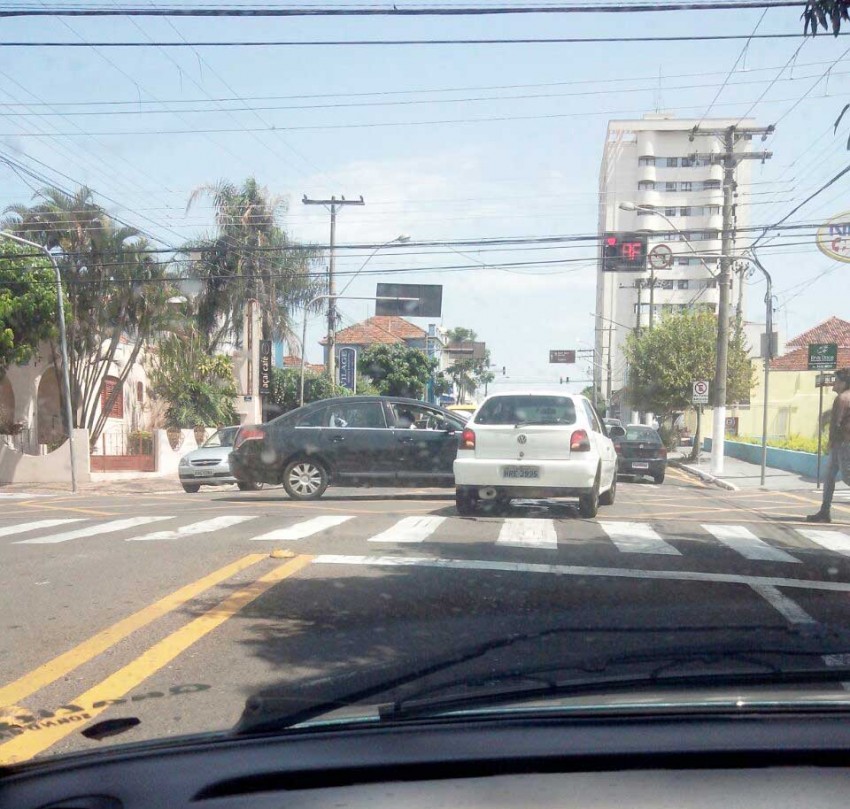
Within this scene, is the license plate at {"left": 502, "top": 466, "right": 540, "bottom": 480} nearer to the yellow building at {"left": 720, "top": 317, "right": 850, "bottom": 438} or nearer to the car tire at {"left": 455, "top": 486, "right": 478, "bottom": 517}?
the car tire at {"left": 455, "top": 486, "right": 478, "bottom": 517}

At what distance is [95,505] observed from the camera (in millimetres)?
16594

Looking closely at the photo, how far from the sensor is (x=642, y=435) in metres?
25.2

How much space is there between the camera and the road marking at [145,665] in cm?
434

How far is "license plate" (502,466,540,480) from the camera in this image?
1268 centimetres

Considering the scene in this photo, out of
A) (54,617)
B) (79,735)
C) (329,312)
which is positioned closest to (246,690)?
(79,735)

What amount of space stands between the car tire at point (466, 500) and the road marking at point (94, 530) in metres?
3.74

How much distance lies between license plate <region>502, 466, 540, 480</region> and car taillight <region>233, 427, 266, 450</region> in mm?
4622

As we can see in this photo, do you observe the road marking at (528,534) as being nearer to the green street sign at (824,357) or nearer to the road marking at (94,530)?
the road marking at (94,530)

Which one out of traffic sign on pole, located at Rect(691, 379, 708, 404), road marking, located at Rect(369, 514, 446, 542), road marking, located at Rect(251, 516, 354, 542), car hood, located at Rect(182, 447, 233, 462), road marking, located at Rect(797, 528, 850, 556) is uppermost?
traffic sign on pole, located at Rect(691, 379, 708, 404)

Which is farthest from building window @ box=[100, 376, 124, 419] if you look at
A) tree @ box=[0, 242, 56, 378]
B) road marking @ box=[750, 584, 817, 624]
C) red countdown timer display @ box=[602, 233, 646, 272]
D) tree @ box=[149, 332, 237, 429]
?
road marking @ box=[750, 584, 817, 624]

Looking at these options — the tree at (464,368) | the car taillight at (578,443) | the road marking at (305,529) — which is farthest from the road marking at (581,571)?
the tree at (464,368)

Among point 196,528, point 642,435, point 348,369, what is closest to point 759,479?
point 642,435

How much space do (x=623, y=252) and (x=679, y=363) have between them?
57.3 feet

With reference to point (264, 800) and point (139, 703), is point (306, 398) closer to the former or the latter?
point (139, 703)
